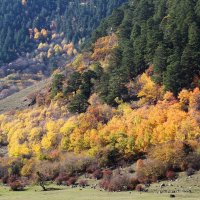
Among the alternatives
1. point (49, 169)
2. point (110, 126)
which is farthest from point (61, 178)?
point (110, 126)

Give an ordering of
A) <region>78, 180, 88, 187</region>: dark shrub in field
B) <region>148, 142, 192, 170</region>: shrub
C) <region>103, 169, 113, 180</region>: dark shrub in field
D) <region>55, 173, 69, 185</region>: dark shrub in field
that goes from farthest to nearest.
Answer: <region>55, 173, 69, 185</region>: dark shrub in field
<region>78, 180, 88, 187</region>: dark shrub in field
<region>103, 169, 113, 180</region>: dark shrub in field
<region>148, 142, 192, 170</region>: shrub

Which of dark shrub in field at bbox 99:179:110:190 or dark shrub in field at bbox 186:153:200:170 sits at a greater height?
dark shrub in field at bbox 186:153:200:170

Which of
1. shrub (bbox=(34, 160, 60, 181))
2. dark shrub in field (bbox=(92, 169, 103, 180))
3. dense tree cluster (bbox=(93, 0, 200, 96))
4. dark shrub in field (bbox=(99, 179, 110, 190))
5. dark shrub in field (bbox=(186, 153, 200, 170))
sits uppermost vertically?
dense tree cluster (bbox=(93, 0, 200, 96))

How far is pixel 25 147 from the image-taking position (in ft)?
375

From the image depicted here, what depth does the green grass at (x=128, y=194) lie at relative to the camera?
63688 mm

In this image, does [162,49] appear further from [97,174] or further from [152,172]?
[152,172]

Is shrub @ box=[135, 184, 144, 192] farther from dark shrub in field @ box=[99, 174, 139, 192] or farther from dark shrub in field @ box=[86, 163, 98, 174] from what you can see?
dark shrub in field @ box=[86, 163, 98, 174]

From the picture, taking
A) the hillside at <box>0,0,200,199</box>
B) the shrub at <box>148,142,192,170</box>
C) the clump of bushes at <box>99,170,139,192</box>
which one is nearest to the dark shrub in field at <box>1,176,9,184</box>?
the hillside at <box>0,0,200,199</box>

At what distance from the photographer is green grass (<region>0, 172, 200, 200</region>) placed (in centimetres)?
6369

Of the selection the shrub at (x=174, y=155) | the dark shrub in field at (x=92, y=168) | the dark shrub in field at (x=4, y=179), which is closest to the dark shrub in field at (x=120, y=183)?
the shrub at (x=174, y=155)

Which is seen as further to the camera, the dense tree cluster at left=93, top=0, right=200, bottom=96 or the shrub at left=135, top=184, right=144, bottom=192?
the dense tree cluster at left=93, top=0, right=200, bottom=96

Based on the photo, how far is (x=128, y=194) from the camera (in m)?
68.8

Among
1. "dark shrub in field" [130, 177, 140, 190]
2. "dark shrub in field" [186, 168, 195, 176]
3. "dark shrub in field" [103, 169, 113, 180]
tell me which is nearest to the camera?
"dark shrub in field" [130, 177, 140, 190]

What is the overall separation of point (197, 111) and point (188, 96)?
5714 millimetres
